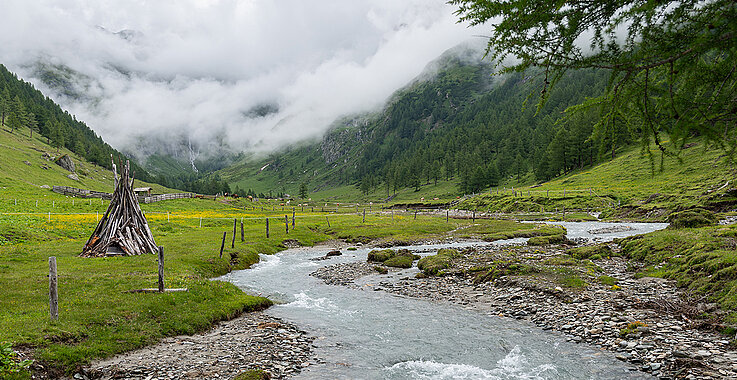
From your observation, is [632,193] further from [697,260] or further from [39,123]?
[39,123]

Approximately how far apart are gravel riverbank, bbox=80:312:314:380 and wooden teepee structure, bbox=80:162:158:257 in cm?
1949

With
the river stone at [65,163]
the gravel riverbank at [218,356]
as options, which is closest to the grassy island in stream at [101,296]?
the gravel riverbank at [218,356]

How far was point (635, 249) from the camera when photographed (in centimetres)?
2958

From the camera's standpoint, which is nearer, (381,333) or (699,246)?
(381,333)

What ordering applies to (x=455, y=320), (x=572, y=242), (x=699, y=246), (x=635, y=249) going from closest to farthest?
(x=455, y=320) < (x=699, y=246) < (x=635, y=249) < (x=572, y=242)

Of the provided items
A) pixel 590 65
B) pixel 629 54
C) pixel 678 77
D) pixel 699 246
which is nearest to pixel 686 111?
pixel 678 77

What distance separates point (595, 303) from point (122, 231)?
35.3 m

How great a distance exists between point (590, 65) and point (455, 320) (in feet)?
47.7

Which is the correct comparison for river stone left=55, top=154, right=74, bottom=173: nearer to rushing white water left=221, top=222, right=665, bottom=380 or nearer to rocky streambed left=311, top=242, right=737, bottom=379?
rocky streambed left=311, top=242, right=737, bottom=379

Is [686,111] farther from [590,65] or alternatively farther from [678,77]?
[590,65]

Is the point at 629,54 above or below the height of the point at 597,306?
above

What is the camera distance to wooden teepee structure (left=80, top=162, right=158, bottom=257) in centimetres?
3094

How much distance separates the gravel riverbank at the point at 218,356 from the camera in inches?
478

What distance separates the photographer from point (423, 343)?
15805 mm
